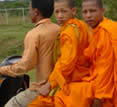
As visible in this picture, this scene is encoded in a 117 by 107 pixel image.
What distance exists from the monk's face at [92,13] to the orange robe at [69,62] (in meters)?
0.08

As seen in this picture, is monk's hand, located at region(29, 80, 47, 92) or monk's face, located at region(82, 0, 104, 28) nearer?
monk's face, located at region(82, 0, 104, 28)

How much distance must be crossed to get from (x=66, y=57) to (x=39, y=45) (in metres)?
0.40

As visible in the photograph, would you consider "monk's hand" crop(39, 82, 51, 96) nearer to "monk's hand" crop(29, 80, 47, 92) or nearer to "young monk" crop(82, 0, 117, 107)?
"monk's hand" crop(29, 80, 47, 92)

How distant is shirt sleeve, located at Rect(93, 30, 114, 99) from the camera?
231 cm

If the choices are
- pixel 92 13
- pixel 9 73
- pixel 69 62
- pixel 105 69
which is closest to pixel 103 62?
pixel 105 69

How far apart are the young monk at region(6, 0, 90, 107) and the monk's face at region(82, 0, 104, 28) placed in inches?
3.1

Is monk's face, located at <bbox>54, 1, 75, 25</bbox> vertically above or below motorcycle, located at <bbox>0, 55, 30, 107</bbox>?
above

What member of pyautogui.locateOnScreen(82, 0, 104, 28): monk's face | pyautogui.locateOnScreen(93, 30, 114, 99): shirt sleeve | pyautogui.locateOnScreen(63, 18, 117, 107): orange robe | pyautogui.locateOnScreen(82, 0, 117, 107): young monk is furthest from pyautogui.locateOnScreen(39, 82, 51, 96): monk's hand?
pyautogui.locateOnScreen(82, 0, 104, 28): monk's face

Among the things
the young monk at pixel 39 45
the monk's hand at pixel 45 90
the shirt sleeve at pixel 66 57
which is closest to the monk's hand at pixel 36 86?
the young monk at pixel 39 45

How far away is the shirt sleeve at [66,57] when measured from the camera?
2383 millimetres

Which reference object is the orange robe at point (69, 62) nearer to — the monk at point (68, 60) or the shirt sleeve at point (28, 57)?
the monk at point (68, 60)

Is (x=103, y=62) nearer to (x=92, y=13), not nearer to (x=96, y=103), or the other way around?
(x=96, y=103)

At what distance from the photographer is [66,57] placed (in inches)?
93.8

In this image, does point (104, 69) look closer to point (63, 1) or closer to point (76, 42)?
point (76, 42)
